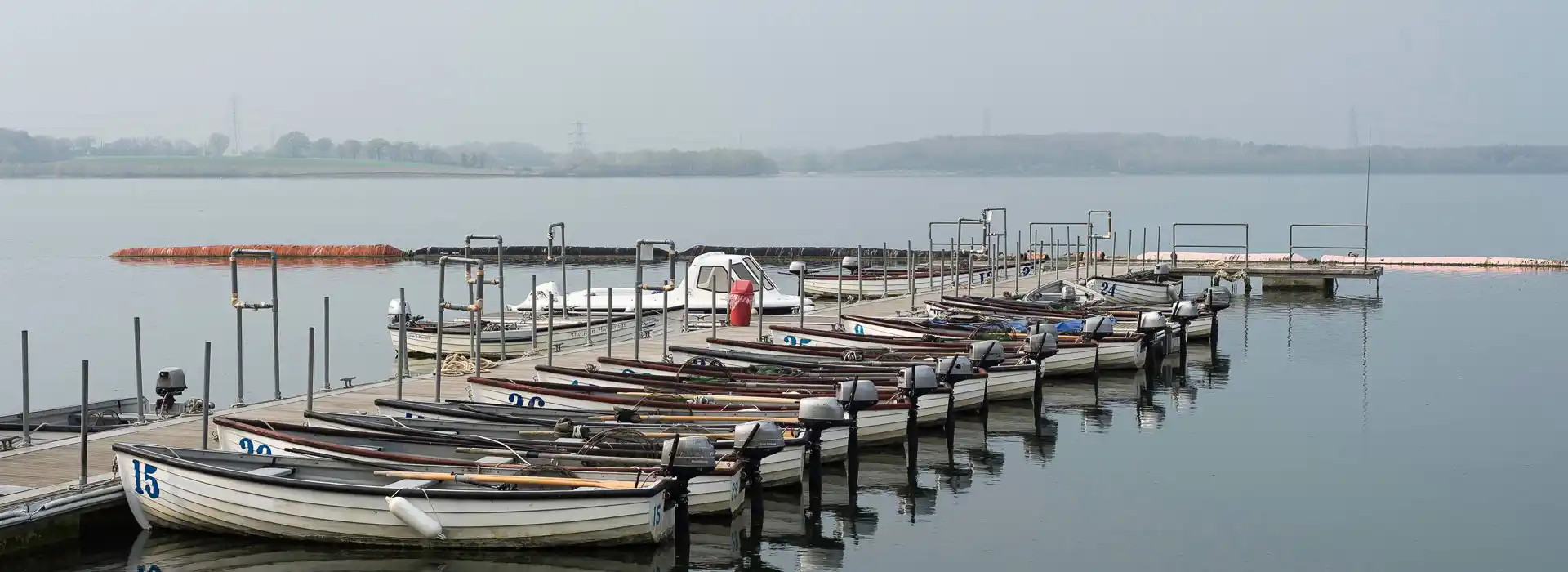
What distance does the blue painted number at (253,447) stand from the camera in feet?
51.9

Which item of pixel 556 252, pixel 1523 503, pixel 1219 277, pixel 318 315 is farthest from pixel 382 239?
pixel 1523 503

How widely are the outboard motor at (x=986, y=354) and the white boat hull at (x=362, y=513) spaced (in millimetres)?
9361

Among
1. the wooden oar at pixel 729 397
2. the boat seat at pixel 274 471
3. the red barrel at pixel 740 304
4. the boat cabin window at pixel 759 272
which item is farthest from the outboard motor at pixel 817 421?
the boat cabin window at pixel 759 272

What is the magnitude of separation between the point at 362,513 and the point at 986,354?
11.4m

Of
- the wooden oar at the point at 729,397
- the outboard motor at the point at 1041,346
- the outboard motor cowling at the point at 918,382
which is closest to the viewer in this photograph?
the wooden oar at the point at 729,397

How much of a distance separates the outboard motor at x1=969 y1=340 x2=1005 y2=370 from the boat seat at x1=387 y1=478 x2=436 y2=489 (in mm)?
10568

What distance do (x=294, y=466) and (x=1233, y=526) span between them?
1036 centimetres

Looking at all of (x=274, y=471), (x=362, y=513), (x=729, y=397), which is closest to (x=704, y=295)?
(x=729, y=397)

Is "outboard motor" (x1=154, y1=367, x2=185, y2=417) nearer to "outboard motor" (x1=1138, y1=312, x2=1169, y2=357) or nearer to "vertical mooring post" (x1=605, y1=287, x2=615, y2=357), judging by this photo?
"vertical mooring post" (x1=605, y1=287, x2=615, y2=357)

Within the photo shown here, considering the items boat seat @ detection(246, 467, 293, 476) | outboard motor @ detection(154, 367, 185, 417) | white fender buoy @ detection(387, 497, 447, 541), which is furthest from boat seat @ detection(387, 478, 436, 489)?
outboard motor @ detection(154, 367, 185, 417)

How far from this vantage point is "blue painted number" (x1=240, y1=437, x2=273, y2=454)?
51.9ft

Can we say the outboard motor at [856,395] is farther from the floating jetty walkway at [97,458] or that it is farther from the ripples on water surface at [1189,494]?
the floating jetty walkway at [97,458]

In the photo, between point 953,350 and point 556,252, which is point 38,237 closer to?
point 556,252

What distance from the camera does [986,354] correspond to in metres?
23.3
